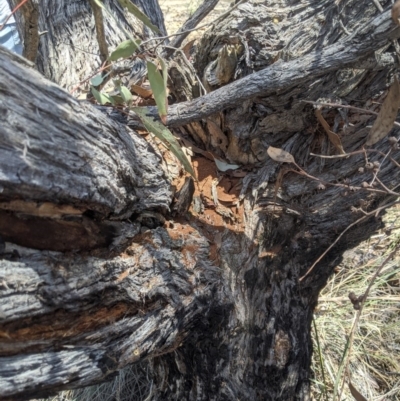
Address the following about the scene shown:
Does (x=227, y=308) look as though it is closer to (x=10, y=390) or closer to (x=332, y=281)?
(x=10, y=390)

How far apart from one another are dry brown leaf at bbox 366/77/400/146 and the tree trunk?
0.10m

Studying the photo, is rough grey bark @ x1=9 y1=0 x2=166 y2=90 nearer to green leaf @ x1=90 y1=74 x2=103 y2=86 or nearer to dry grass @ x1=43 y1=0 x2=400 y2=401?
green leaf @ x1=90 y1=74 x2=103 y2=86

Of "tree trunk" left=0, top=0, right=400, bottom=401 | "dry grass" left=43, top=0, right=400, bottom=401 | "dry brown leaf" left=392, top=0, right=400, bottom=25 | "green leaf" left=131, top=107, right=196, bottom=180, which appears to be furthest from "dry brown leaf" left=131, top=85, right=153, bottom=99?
"dry grass" left=43, top=0, right=400, bottom=401

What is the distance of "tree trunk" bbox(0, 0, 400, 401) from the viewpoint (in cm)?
117

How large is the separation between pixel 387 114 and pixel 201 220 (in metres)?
0.62

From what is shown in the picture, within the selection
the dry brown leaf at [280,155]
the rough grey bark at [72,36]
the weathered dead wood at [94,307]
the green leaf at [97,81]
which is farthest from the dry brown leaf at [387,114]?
the rough grey bark at [72,36]

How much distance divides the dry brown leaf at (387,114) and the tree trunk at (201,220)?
0.34ft

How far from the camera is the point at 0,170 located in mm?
1055

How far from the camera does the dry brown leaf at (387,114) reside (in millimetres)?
1358

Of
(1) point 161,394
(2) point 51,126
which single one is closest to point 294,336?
(1) point 161,394

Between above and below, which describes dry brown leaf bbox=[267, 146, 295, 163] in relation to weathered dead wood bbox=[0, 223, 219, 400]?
above

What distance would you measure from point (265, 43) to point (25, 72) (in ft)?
2.36

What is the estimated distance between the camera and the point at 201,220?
163cm

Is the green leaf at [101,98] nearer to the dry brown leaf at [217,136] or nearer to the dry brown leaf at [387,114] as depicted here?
the dry brown leaf at [217,136]
